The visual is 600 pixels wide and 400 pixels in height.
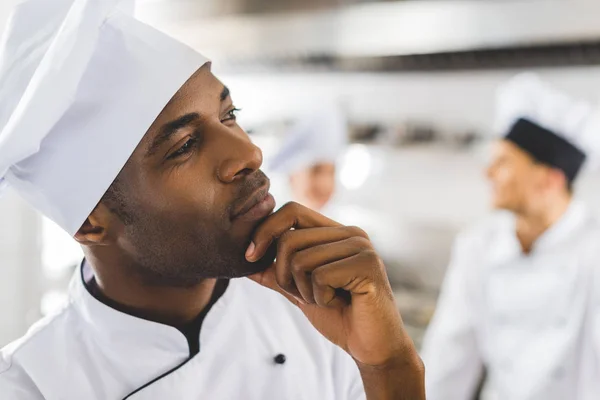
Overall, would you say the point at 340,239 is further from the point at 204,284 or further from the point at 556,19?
the point at 556,19

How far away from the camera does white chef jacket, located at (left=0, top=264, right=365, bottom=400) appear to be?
1.00m

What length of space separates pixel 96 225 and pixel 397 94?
2448 millimetres

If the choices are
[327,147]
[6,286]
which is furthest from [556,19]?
[6,286]

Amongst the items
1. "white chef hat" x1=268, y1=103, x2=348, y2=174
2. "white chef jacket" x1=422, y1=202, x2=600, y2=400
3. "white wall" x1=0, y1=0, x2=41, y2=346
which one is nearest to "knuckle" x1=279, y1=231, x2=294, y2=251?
"white chef jacket" x1=422, y1=202, x2=600, y2=400

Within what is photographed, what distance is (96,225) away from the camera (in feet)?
3.37

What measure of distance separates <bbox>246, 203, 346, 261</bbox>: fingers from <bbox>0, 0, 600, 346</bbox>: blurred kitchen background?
6.31 feet

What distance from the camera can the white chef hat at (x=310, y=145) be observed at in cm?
293

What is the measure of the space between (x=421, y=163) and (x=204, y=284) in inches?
87.5

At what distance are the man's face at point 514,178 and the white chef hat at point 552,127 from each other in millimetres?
36

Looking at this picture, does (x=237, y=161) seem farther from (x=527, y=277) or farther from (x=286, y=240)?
(x=527, y=277)

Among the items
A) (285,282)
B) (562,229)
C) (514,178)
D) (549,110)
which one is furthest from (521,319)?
(285,282)

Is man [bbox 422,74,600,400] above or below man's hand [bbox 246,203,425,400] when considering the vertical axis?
below

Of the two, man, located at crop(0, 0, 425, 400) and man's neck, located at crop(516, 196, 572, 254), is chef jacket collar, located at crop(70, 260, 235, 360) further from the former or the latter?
man's neck, located at crop(516, 196, 572, 254)

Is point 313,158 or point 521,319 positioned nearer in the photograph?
point 521,319
